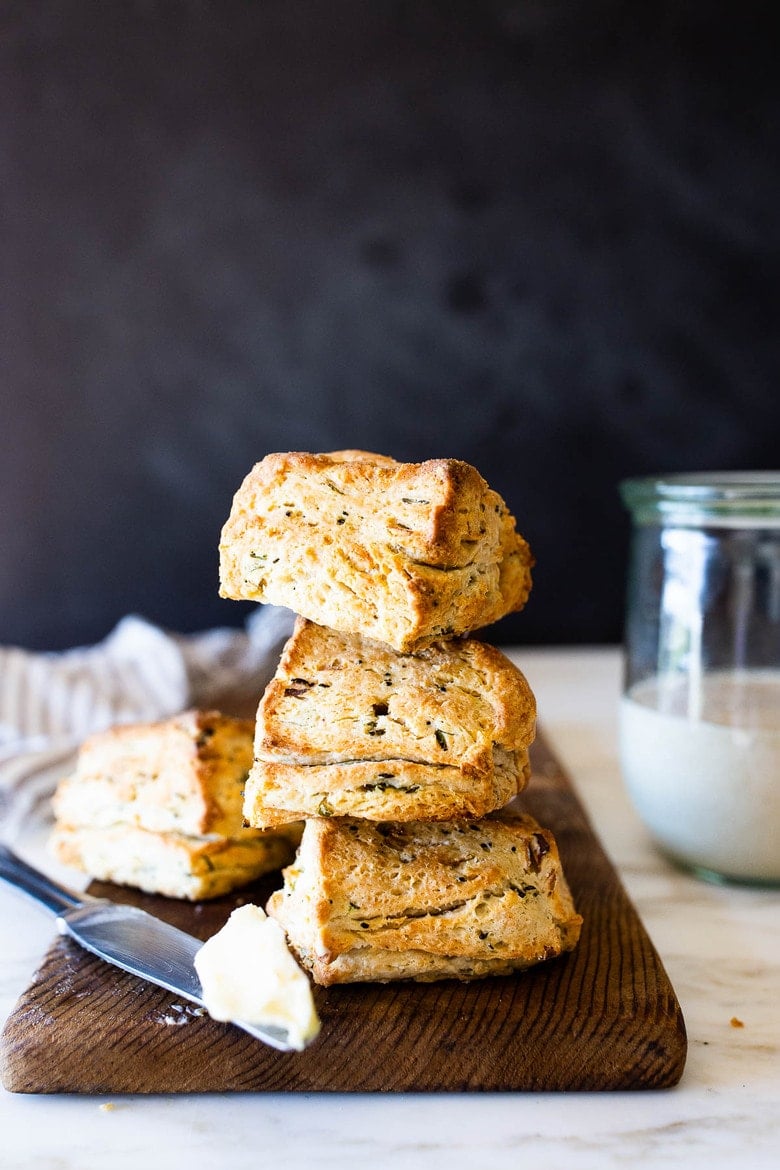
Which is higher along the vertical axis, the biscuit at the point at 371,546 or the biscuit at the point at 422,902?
the biscuit at the point at 371,546

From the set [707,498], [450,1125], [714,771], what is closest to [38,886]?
[450,1125]

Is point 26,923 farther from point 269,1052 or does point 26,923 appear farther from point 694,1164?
point 694,1164

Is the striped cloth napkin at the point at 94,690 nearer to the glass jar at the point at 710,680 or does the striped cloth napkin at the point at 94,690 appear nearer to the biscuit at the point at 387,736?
the biscuit at the point at 387,736

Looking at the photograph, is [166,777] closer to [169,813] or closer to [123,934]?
[169,813]

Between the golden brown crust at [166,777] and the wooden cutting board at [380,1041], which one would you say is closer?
the wooden cutting board at [380,1041]

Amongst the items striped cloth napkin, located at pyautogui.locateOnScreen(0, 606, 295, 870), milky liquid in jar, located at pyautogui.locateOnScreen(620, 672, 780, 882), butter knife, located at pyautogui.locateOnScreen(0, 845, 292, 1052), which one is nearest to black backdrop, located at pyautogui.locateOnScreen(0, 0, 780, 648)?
striped cloth napkin, located at pyautogui.locateOnScreen(0, 606, 295, 870)

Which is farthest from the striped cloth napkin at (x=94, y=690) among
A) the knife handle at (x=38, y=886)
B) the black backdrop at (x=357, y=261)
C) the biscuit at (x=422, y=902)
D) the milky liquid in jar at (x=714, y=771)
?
the milky liquid in jar at (x=714, y=771)
